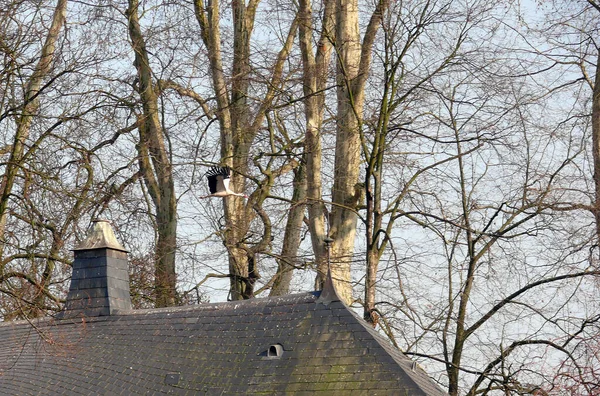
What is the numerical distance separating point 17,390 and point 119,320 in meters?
2.36

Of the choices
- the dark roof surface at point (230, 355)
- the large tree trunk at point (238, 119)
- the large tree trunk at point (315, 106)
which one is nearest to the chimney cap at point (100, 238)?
the dark roof surface at point (230, 355)

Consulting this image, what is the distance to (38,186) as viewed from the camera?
19578mm

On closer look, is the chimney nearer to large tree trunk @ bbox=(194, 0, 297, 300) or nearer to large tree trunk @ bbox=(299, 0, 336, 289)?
large tree trunk @ bbox=(194, 0, 297, 300)

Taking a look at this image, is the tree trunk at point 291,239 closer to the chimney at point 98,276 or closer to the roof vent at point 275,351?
the chimney at point 98,276

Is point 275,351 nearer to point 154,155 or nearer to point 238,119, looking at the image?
point 238,119

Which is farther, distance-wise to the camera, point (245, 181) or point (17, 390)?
point (245, 181)

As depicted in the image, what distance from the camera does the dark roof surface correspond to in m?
14.6

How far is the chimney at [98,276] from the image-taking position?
67.6ft

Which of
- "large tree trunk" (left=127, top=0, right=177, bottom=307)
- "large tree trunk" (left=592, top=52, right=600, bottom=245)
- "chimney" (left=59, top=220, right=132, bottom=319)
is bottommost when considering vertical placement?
"chimney" (left=59, top=220, right=132, bottom=319)

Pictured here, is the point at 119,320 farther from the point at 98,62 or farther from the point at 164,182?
the point at 164,182

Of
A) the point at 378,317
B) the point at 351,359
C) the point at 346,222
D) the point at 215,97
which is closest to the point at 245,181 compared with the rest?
the point at 215,97

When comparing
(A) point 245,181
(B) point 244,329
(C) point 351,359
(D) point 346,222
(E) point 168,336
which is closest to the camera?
(C) point 351,359

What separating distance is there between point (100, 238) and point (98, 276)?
784 millimetres

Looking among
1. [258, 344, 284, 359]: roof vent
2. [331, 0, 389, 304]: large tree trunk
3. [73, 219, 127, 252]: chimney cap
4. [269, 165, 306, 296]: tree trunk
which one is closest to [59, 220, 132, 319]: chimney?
[73, 219, 127, 252]: chimney cap
